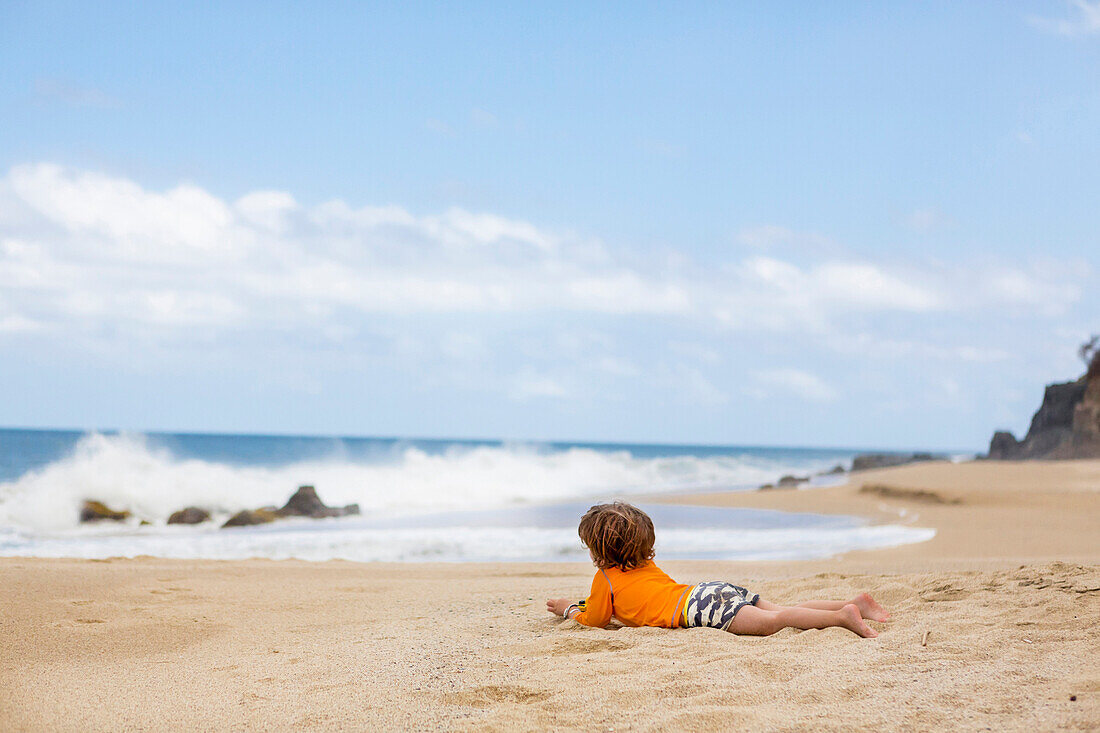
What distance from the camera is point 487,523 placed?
14766 millimetres

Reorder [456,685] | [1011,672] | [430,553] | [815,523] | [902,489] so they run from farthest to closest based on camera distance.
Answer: [902,489] → [815,523] → [430,553] → [456,685] → [1011,672]

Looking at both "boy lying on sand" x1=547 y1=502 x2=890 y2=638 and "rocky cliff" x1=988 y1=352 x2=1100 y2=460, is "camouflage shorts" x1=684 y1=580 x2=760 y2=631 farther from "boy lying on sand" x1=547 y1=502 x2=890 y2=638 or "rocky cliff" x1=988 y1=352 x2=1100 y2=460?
"rocky cliff" x1=988 y1=352 x2=1100 y2=460

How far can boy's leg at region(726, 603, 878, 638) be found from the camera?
4062 mm

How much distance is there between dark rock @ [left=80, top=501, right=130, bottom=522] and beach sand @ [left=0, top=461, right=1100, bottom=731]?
8.93m

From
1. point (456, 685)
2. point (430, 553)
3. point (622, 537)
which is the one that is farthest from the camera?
point (430, 553)

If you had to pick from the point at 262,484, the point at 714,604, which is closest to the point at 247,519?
the point at 262,484

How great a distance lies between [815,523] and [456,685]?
1218 centimetres

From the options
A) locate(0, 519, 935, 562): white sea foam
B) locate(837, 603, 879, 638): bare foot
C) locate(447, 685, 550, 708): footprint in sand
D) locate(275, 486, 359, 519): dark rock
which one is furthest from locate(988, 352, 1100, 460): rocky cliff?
locate(447, 685, 550, 708): footprint in sand

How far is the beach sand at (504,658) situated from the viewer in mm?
2947

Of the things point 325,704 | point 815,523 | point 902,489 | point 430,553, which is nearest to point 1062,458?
point 902,489

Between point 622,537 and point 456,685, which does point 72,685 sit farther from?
point 622,537

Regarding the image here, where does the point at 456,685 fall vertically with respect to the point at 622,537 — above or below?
below

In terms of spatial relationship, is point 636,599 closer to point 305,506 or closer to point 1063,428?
point 305,506

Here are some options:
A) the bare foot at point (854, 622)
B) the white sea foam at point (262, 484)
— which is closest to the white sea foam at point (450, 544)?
the white sea foam at point (262, 484)
